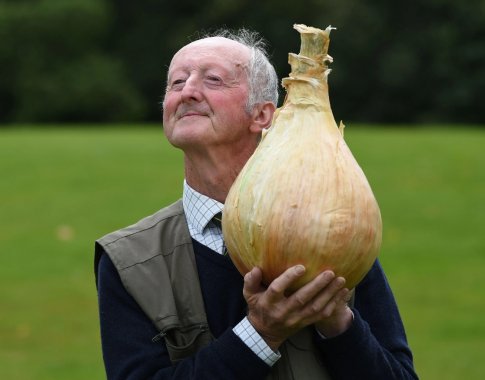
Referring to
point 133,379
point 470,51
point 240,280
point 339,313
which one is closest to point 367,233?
point 339,313

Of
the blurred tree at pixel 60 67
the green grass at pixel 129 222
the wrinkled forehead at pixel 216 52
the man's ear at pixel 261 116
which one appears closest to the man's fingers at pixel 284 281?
the man's ear at pixel 261 116

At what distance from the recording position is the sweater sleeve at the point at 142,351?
10.2ft

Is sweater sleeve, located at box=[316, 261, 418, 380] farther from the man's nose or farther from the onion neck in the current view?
the man's nose

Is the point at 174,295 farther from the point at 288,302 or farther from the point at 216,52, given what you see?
the point at 216,52

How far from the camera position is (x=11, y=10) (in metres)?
54.3

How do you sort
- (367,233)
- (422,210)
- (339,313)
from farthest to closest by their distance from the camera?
(422,210) → (339,313) → (367,233)

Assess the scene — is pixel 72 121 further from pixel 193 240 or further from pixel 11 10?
pixel 193 240

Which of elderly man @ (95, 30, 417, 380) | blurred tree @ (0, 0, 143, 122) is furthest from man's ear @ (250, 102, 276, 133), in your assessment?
blurred tree @ (0, 0, 143, 122)

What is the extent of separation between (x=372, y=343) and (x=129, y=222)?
1181 centimetres

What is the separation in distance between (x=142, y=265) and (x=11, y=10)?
2090 inches

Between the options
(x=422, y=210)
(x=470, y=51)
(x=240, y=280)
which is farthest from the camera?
(x=470, y=51)

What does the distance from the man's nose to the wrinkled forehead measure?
3.2 inches

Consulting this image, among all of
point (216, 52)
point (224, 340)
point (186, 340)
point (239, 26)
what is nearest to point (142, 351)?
point (186, 340)

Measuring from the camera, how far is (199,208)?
343 centimetres
